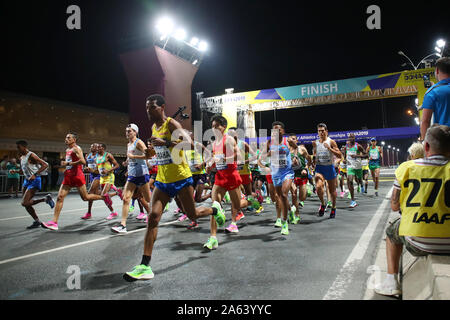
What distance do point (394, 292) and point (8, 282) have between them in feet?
12.5

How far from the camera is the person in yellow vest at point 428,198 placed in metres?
1.99

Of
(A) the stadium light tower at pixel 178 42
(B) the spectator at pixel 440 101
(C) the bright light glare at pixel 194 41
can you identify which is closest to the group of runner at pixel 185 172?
(B) the spectator at pixel 440 101

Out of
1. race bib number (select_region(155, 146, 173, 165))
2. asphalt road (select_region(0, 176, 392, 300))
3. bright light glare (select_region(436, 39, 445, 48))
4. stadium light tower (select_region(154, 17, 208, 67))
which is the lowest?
asphalt road (select_region(0, 176, 392, 300))

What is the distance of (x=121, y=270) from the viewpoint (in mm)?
3320

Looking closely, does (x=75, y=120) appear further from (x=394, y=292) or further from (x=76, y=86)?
(x=394, y=292)

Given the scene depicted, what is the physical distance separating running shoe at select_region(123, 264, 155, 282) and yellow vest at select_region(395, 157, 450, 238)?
245 cm

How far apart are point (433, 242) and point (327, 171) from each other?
15.9 feet

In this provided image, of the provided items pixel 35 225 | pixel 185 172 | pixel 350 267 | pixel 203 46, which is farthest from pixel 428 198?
pixel 203 46

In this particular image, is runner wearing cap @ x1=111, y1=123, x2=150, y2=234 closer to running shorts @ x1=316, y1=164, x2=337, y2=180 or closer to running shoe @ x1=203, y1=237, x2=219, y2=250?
running shoe @ x1=203, y1=237, x2=219, y2=250

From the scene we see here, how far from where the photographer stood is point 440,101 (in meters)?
2.99

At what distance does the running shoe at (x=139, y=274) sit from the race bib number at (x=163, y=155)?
1.25m

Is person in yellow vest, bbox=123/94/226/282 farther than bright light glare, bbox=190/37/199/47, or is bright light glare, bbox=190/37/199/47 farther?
bright light glare, bbox=190/37/199/47

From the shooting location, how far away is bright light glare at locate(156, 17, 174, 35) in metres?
24.0

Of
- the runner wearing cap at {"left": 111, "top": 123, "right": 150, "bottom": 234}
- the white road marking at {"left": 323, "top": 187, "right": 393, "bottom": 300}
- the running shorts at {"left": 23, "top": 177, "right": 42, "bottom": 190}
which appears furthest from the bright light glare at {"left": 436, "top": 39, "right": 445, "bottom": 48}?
the running shorts at {"left": 23, "top": 177, "right": 42, "bottom": 190}
